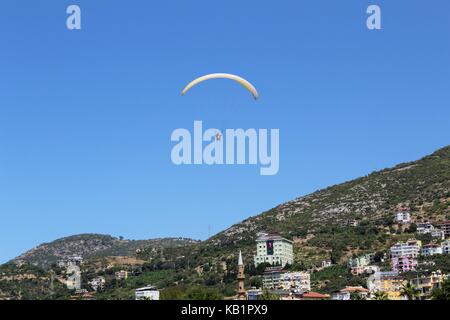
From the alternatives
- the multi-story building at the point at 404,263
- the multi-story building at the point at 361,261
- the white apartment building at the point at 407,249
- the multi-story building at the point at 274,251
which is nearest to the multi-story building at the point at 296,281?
the multi-story building at the point at 361,261

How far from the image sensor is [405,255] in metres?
162

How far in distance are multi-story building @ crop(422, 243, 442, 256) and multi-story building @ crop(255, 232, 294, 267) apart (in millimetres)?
30757

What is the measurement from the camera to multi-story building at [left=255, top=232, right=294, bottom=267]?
7042 inches

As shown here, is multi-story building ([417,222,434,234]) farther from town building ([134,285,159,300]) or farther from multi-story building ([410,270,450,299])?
town building ([134,285,159,300])

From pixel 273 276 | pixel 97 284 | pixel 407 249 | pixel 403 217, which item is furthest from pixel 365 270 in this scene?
pixel 97 284

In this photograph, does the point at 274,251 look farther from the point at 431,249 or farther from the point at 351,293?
the point at 351,293

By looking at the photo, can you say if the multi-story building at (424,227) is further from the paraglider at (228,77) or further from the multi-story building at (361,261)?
the paraglider at (228,77)

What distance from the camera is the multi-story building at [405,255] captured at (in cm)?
15725

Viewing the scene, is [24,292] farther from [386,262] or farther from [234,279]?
[386,262]

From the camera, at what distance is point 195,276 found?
176 m

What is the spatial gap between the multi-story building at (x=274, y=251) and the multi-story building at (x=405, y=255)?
24.7 metres
